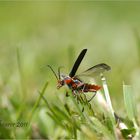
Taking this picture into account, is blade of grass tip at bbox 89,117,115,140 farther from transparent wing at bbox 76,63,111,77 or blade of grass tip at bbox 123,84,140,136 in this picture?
transparent wing at bbox 76,63,111,77

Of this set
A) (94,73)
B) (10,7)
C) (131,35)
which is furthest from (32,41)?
(94,73)

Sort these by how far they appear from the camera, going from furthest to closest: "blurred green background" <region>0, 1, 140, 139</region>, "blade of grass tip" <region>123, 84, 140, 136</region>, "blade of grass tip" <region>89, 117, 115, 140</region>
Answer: "blurred green background" <region>0, 1, 140, 139</region>, "blade of grass tip" <region>123, 84, 140, 136</region>, "blade of grass tip" <region>89, 117, 115, 140</region>

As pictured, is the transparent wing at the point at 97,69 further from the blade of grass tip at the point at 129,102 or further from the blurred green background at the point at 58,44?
the blurred green background at the point at 58,44

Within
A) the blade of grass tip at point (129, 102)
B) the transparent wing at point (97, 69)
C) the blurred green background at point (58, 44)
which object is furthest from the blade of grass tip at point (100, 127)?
the blurred green background at point (58, 44)

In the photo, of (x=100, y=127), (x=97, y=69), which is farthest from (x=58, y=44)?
(x=100, y=127)

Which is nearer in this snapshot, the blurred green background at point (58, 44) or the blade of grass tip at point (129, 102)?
the blade of grass tip at point (129, 102)

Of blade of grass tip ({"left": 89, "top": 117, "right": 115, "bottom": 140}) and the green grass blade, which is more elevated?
the green grass blade

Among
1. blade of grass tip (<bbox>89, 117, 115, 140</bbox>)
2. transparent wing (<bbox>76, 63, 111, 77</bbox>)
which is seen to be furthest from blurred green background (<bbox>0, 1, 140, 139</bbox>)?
blade of grass tip (<bbox>89, 117, 115, 140</bbox>)

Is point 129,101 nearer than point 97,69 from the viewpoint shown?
Yes

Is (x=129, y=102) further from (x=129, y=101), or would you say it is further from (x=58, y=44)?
(x=58, y=44)
